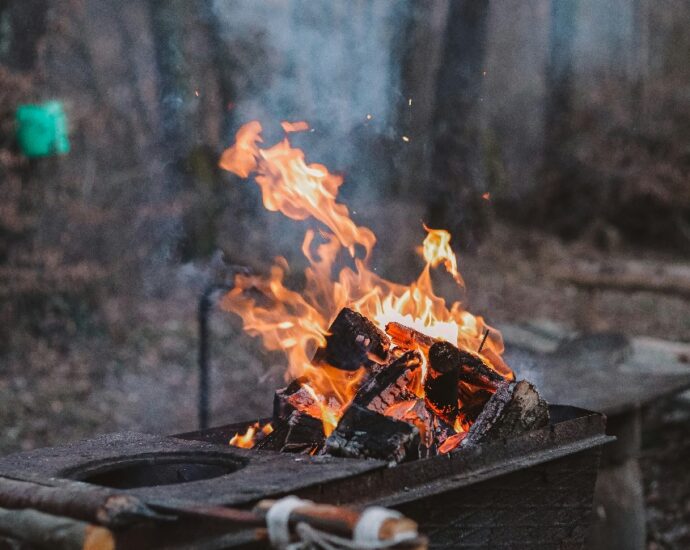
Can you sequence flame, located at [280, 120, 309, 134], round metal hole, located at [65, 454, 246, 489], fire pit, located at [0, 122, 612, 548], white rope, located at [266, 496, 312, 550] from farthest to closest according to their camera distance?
flame, located at [280, 120, 309, 134]
round metal hole, located at [65, 454, 246, 489]
fire pit, located at [0, 122, 612, 548]
white rope, located at [266, 496, 312, 550]

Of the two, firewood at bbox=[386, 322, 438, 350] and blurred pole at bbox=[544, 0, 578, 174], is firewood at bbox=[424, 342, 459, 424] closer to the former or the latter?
firewood at bbox=[386, 322, 438, 350]

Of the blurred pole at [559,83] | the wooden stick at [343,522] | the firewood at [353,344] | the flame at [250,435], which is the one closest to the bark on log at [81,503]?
the wooden stick at [343,522]

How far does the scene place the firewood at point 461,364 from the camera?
400 centimetres

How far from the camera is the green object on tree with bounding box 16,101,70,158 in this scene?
9.18m

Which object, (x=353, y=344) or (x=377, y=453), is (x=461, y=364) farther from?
(x=377, y=453)

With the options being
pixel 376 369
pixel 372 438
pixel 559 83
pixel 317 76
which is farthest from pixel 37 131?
pixel 559 83

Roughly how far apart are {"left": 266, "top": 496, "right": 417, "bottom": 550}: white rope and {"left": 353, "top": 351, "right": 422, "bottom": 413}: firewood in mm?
1281

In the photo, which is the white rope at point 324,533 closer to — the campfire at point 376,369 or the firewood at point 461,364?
the campfire at point 376,369

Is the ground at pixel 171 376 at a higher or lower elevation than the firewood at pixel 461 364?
lower

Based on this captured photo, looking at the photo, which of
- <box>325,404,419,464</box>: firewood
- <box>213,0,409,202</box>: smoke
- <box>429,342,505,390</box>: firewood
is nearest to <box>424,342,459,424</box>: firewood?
<box>429,342,505,390</box>: firewood

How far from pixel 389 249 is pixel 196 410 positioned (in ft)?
15.0

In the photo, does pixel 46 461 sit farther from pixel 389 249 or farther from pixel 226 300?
pixel 389 249

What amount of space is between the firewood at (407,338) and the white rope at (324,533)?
1.70 metres

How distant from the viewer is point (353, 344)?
4160 millimetres
